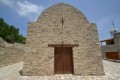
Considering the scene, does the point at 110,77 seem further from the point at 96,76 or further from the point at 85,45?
the point at 85,45

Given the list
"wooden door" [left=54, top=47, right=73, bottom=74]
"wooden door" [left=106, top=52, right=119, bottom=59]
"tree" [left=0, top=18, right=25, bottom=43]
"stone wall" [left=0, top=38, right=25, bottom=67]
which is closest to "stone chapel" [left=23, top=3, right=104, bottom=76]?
"wooden door" [left=54, top=47, right=73, bottom=74]

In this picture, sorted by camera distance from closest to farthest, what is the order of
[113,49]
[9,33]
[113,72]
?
1. [113,72]
2. [113,49]
3. [9,33]

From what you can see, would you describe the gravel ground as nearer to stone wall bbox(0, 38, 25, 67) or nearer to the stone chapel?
the stone chapel

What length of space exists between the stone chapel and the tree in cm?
2267

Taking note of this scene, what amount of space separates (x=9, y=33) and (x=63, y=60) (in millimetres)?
25339

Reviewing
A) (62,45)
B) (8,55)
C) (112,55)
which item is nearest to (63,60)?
(62,45)

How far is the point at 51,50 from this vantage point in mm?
8922

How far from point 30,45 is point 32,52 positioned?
561 millimetres

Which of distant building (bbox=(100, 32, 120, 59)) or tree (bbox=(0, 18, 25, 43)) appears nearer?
distant building (bbox=(100, 32, 120, 59))

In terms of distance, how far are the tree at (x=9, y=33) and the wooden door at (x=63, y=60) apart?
23736mm

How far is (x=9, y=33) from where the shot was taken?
30438 mm

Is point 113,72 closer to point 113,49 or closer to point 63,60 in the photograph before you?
point 63,60

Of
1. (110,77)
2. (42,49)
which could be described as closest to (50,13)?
(42,49)

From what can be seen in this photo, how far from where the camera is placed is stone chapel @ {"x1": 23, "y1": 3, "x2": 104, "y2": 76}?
8.63 meters
